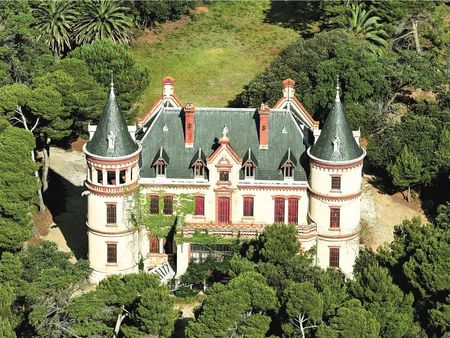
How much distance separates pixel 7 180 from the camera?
9038 cm

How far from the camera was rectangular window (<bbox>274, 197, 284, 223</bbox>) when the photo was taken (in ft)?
295

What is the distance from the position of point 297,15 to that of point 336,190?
255 feet

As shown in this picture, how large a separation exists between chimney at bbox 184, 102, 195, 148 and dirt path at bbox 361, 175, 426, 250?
20.6m

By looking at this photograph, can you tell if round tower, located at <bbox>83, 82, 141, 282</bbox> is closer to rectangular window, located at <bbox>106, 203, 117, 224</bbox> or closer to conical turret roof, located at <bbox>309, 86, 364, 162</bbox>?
rectangular window, located at <bbox>106, 203, 117, 224</bbox>

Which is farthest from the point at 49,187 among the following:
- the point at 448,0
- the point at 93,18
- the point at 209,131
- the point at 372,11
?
the point at 448,0

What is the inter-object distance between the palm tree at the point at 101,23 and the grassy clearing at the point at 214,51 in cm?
733

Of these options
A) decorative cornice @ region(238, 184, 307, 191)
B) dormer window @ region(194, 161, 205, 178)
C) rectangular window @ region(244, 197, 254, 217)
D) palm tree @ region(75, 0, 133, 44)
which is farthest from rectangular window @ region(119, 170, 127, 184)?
palm tree @ region(75, 0, 133, 44)

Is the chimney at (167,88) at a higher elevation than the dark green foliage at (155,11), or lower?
higher

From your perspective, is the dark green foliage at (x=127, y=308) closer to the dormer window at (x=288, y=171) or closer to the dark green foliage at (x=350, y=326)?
the dark green foliage at (x=350, y=326)

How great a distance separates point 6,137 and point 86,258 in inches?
509

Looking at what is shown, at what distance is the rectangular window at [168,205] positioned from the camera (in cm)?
8994

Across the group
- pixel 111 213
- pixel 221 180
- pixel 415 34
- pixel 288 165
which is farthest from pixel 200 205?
pixel 415 34

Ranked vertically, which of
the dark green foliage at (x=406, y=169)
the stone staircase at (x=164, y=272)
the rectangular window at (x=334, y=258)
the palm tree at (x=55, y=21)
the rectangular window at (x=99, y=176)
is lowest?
the stone staircase at (x=164, y=272)

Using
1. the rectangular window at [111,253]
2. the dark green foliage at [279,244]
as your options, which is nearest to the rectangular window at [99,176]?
the rectangular window at [111,253]
